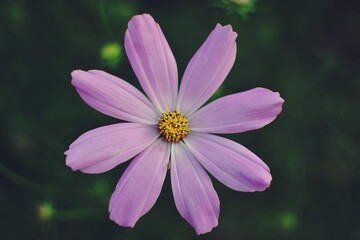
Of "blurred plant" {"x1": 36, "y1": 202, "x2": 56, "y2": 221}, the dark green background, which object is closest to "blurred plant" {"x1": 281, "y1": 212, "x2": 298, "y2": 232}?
the dark green background

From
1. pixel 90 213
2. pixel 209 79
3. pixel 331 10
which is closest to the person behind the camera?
pixel 209 79

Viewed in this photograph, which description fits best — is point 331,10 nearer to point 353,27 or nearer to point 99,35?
point 353,27

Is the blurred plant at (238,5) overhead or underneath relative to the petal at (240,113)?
overhead

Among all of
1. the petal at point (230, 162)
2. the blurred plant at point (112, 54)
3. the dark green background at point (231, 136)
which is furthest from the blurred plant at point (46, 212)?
the petal at point (230, 162)

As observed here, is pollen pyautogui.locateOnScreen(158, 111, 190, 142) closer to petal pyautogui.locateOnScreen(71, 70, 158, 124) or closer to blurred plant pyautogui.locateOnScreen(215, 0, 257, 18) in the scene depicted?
petal pyautogui.locateOnScreen(71, 70, 158, 124)

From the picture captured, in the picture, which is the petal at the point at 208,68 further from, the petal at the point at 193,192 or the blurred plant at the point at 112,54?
the blurred plant at the point at 112,54

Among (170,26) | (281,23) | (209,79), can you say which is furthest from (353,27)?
(209,79)

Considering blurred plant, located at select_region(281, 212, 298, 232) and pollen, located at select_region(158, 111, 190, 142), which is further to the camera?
blurred plant, located at select_region(281, 212, 298, 232)

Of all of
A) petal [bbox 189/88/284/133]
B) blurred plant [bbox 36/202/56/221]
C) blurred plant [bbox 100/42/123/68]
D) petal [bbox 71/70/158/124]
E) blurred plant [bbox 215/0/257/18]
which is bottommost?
petal [bbox 189/88/284/133]
